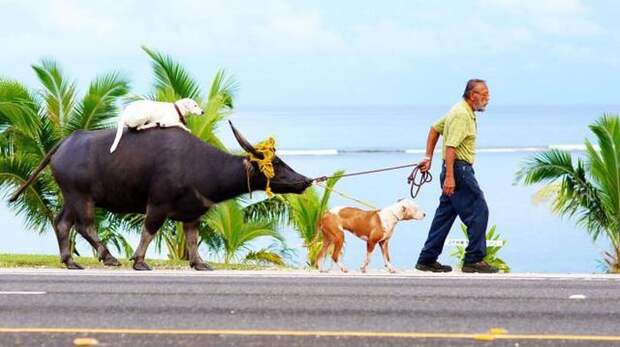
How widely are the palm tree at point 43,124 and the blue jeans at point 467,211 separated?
7.19 m

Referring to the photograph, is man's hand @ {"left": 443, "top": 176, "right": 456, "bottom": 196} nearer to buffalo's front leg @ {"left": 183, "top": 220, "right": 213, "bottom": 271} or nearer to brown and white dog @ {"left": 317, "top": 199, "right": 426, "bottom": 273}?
brown and white dog @ {"left": 317, "top": 199, "right": 426, "bottom": 273}

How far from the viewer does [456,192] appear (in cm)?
1432

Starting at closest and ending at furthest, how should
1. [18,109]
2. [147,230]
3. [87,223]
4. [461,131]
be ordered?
[461,131]
[147,230]
[87,223]
[18,109]

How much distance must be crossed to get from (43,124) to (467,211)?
327 inches

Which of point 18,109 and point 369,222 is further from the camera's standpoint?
point 18,109

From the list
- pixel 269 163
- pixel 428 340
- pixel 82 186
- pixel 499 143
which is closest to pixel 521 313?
pixel 428 340

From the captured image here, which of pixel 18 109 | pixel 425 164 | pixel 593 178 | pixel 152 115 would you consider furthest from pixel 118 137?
pixel 593 178

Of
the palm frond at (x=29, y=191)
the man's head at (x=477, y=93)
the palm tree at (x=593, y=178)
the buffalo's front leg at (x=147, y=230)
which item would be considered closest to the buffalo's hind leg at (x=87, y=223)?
the buffalo's front leg at (x=147, y=230)

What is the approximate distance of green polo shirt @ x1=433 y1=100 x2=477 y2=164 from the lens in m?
14.0

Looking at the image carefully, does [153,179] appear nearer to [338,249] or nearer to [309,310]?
[338,249]

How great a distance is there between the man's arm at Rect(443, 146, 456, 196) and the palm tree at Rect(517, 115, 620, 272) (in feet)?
16.8

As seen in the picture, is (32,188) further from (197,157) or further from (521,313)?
(521,313)

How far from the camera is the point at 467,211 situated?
14258 mm

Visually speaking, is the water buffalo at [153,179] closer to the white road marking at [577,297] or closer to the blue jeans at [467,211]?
the blue jeans at [467,211]
